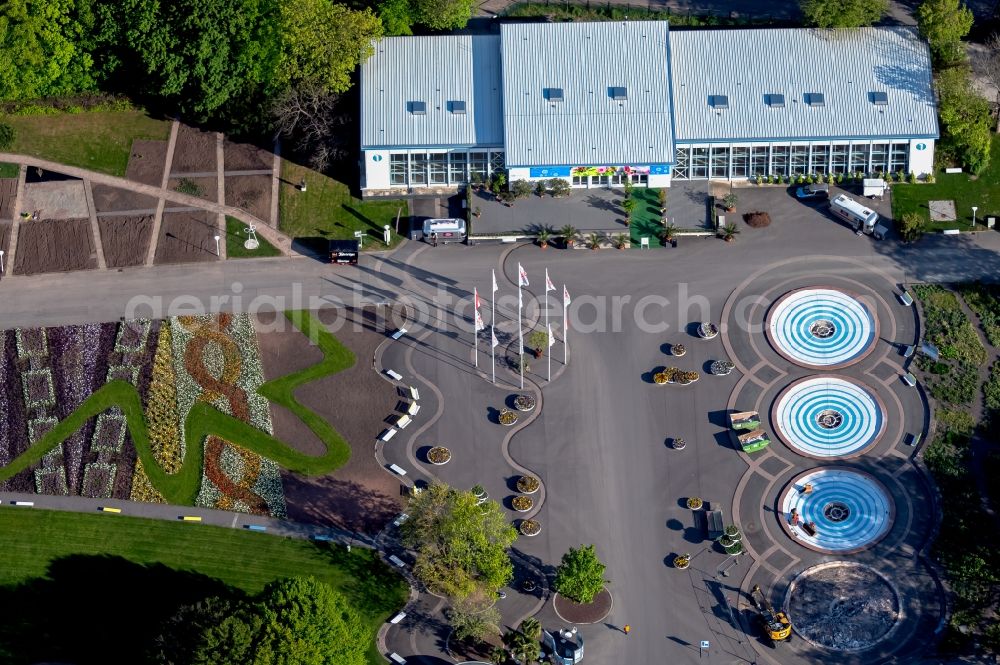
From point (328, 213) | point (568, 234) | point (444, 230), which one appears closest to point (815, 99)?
point (568, 234)

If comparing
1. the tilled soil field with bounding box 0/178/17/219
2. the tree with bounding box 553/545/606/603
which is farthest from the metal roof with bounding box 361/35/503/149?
the tree with bounding box 553/545/606/603

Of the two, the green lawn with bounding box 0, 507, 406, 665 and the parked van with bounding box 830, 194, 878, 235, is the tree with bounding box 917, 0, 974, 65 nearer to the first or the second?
the parked van with bounding box 830, 194, 878, 235

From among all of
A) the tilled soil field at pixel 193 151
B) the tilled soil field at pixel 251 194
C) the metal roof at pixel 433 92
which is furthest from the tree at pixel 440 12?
the tilled soil field at pixel 193 151

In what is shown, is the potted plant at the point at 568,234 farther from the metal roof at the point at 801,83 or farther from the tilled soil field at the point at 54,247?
the tilled soil field at the point at 54,247

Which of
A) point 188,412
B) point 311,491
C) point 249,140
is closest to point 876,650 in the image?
point 311,491

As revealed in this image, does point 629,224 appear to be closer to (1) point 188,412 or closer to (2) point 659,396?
(2) point 659,396

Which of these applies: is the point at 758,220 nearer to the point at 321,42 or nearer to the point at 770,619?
the point at 770,619

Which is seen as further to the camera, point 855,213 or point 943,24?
point 943,24

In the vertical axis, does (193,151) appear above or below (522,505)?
above
